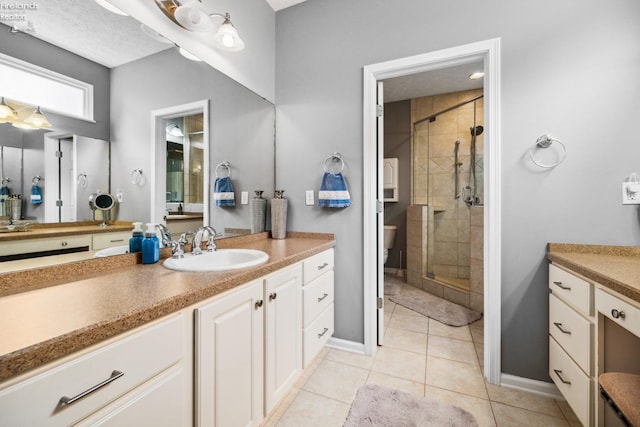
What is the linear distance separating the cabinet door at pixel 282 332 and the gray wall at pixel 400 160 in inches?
115

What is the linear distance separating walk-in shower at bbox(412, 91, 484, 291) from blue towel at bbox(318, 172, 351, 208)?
2.00m

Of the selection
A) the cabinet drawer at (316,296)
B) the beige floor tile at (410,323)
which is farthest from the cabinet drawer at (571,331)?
the cabinet drawer at (316,296)

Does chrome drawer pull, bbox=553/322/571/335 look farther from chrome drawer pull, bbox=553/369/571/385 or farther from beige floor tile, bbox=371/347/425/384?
beige floor tile, bbox=371/347/425/384

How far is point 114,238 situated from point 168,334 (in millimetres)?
709

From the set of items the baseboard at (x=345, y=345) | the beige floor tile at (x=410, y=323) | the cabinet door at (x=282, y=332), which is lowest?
the beige floor tile at (x=410, y=323)

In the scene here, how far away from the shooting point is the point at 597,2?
58.6 inches

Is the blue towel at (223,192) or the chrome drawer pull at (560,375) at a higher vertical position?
the blue towel at (223,192)

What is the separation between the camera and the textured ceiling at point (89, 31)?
1.00m

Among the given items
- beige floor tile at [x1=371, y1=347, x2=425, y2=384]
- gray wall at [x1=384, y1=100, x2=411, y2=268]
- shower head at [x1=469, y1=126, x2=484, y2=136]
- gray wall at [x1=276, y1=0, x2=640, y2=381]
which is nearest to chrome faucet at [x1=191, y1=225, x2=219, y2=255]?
gray wall at [x1=276, y1=0, x2=640, y2=381]

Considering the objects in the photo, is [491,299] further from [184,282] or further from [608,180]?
[184,282]

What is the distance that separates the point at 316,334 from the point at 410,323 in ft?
3.88

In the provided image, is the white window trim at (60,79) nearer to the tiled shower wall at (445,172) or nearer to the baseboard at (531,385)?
the baseboard at (531,385)

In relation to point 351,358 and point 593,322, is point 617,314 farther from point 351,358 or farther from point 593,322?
point 351,358

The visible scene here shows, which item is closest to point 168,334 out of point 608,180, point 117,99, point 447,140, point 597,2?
point 117,99
